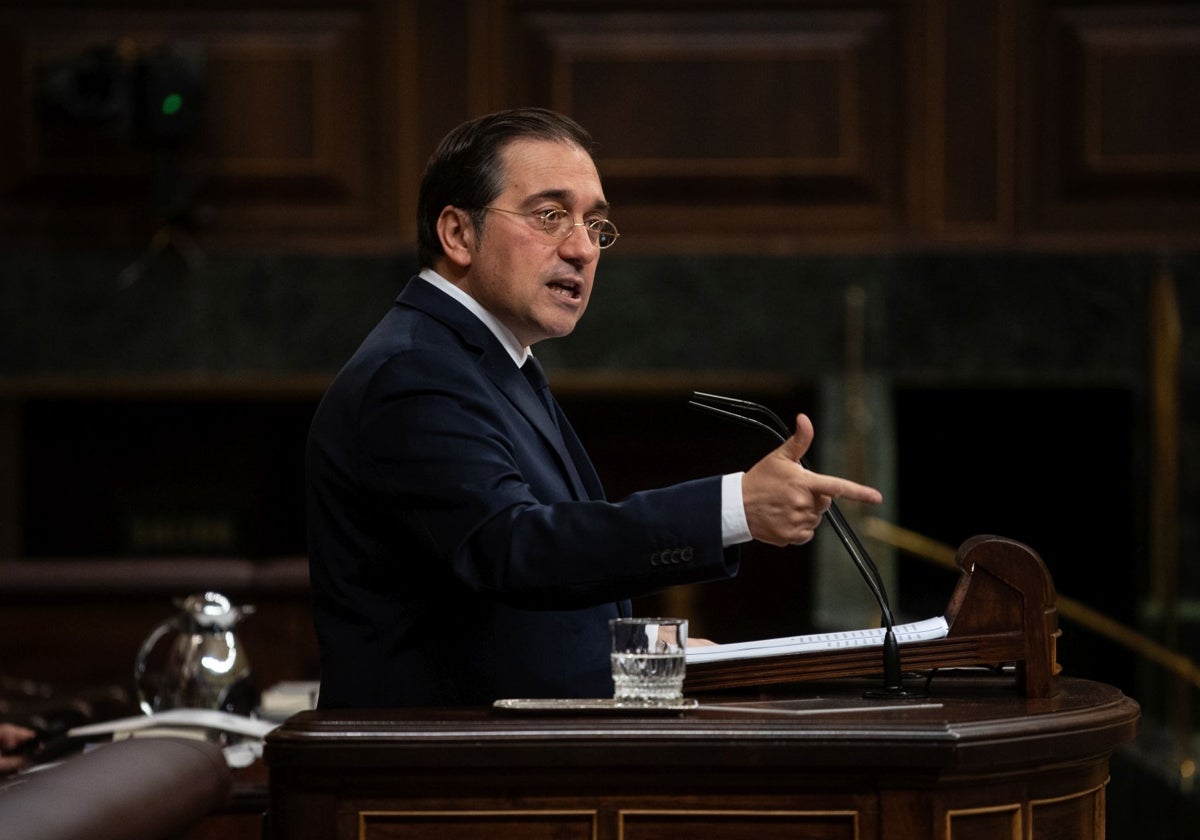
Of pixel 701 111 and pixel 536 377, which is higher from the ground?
pixel 701 111

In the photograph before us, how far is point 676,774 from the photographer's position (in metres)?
1.39

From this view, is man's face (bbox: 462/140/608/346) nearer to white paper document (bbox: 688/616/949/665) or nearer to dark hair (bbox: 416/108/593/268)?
dark hair (bbox: 416/108/593/268)

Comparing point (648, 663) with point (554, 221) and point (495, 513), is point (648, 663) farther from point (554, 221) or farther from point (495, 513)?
point (554, 221)

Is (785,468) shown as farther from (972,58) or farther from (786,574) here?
(786,574)

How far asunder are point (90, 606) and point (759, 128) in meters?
2.10

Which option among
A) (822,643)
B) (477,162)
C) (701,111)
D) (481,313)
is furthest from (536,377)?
(701,111)

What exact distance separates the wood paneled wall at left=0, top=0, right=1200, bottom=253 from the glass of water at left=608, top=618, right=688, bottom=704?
3.00m

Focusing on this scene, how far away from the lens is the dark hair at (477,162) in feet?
6.33

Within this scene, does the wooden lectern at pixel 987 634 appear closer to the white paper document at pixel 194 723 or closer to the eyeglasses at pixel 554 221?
the eyeglasses at pixel 554 221

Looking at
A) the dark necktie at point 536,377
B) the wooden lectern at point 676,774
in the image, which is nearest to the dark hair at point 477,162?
the dark necktie at point 536,377

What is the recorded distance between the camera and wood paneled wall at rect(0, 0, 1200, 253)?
4.39 metres

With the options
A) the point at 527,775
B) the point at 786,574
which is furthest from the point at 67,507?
the point at 527,775

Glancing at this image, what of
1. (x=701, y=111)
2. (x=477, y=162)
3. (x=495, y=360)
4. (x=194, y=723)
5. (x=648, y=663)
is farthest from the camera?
(x=701, y=111)

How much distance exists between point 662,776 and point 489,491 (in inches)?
12.6
